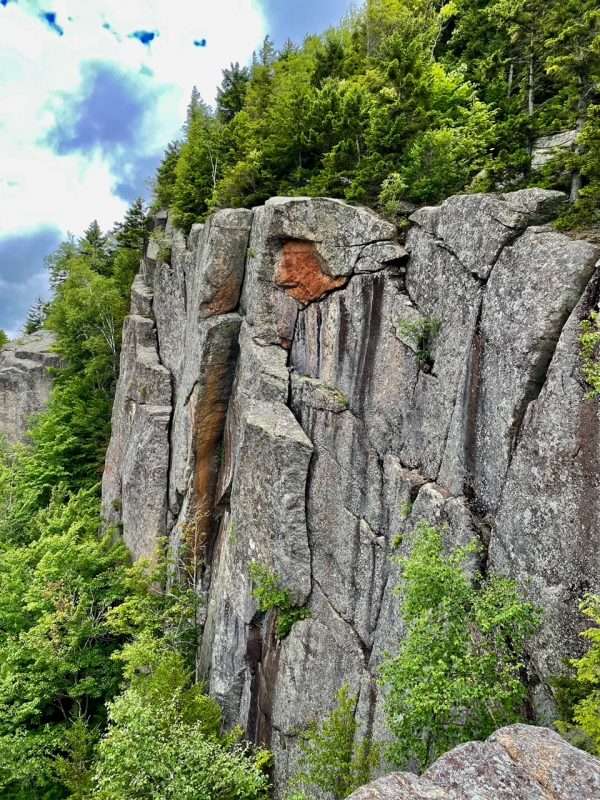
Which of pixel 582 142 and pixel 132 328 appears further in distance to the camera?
pixel 132 328

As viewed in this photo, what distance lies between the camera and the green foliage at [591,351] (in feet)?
27.0

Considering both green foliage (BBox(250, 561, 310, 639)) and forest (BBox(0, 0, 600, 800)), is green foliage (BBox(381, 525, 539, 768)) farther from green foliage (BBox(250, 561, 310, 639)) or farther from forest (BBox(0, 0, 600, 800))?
green foliage (BBox(250, 561, 310, 639))

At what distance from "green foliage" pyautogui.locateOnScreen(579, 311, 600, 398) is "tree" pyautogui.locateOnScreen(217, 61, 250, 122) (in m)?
33.7

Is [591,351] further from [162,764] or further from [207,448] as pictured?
[207,448]

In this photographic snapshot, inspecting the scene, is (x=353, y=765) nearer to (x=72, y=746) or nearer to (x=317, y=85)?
(x=72, y=746)

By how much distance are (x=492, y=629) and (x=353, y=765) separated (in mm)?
5389

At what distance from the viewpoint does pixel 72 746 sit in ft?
58.7

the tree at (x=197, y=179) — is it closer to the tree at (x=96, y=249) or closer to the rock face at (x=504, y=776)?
the tree at (x=96, y=249)

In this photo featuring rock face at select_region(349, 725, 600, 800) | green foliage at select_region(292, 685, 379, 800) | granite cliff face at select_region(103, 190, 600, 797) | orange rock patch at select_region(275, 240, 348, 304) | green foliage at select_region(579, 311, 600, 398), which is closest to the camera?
rock face at select_region(349, 725, 600, 800)

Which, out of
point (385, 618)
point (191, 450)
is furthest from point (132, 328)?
point (385, 618)

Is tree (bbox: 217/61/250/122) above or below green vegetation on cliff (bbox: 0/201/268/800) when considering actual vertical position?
above

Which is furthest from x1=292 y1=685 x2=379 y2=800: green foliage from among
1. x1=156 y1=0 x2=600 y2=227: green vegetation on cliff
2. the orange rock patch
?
x1=156 y1=0 x2=600 y2=227: green vegetation on cliff

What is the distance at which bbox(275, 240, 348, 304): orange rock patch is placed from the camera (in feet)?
54.9

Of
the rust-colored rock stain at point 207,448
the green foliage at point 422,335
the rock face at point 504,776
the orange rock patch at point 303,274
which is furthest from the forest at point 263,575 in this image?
the green foliage at point 422,335
